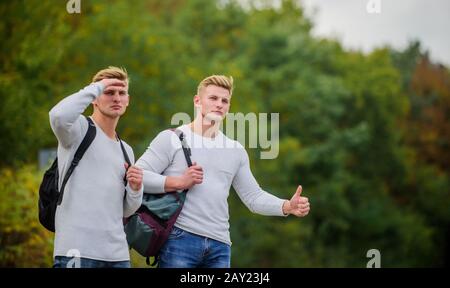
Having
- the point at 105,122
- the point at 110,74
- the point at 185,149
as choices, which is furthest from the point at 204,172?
the point at 110,74

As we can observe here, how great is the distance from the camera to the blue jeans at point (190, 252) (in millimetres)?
6285

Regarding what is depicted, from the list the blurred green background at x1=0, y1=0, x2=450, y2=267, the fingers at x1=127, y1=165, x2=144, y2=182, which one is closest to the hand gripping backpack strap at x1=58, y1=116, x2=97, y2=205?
the fingers at x1=127, y1=165, x2=144, y2=182

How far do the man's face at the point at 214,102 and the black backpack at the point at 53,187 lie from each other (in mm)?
807

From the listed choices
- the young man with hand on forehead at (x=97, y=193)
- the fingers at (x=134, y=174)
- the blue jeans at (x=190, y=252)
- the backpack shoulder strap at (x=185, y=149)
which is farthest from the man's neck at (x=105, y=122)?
the blue jeans at (x=190, y=252)

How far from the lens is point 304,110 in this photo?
45.0 meters

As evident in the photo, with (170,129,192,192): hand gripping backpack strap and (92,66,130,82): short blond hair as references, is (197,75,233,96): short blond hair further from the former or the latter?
(92,66,130,82): short blond hair

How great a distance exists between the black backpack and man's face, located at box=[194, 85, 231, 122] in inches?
31.8

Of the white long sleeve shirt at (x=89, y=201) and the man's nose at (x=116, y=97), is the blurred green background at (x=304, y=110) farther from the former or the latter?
the white long sleeve shirt at (x=89, y=201)

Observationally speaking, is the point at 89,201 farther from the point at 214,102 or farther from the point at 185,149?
the point at 214,102

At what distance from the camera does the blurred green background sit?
1372 inches

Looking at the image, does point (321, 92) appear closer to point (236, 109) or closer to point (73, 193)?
point (236, 109)
